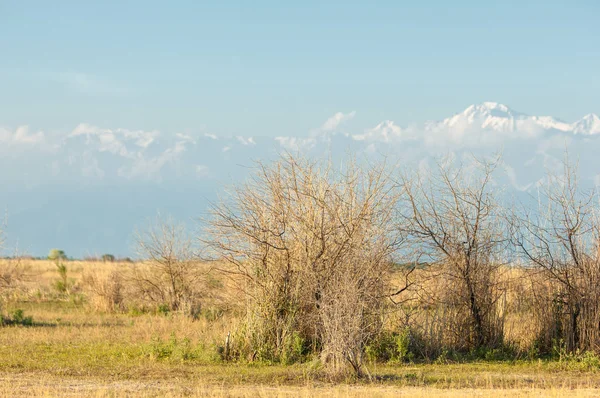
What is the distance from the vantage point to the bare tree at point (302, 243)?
59.6 feet

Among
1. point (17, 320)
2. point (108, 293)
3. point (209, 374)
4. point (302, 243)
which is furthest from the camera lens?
point (108, 293)

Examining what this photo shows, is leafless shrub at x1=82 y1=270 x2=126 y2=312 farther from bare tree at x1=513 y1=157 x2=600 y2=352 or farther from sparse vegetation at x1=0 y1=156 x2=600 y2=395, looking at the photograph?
bare tree at x1=513 y1=157 x2=600 y2=352

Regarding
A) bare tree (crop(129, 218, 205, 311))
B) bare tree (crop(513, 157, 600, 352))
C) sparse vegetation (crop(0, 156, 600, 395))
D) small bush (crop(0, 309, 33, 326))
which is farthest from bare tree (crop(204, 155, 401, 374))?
bare tree (crop(129, 218, 205, 311))

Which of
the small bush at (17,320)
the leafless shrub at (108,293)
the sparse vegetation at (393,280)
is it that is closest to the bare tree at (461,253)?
the sparse vegetation at (393,280)

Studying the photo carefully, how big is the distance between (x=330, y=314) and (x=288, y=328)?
194 cm

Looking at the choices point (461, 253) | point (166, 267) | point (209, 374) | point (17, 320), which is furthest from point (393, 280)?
point (166, 267)

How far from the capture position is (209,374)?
53.2ft

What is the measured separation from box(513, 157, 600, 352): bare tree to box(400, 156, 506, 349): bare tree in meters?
0.83

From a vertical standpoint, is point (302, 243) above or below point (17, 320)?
above

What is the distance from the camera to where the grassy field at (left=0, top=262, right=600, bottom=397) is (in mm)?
14219

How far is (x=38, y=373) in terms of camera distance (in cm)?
1625

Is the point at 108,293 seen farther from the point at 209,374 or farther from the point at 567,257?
the point at 567,257

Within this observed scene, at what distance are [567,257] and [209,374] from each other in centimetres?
861

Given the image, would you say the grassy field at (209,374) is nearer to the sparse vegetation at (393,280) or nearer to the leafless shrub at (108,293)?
the sparse vegetation at (393,280)
